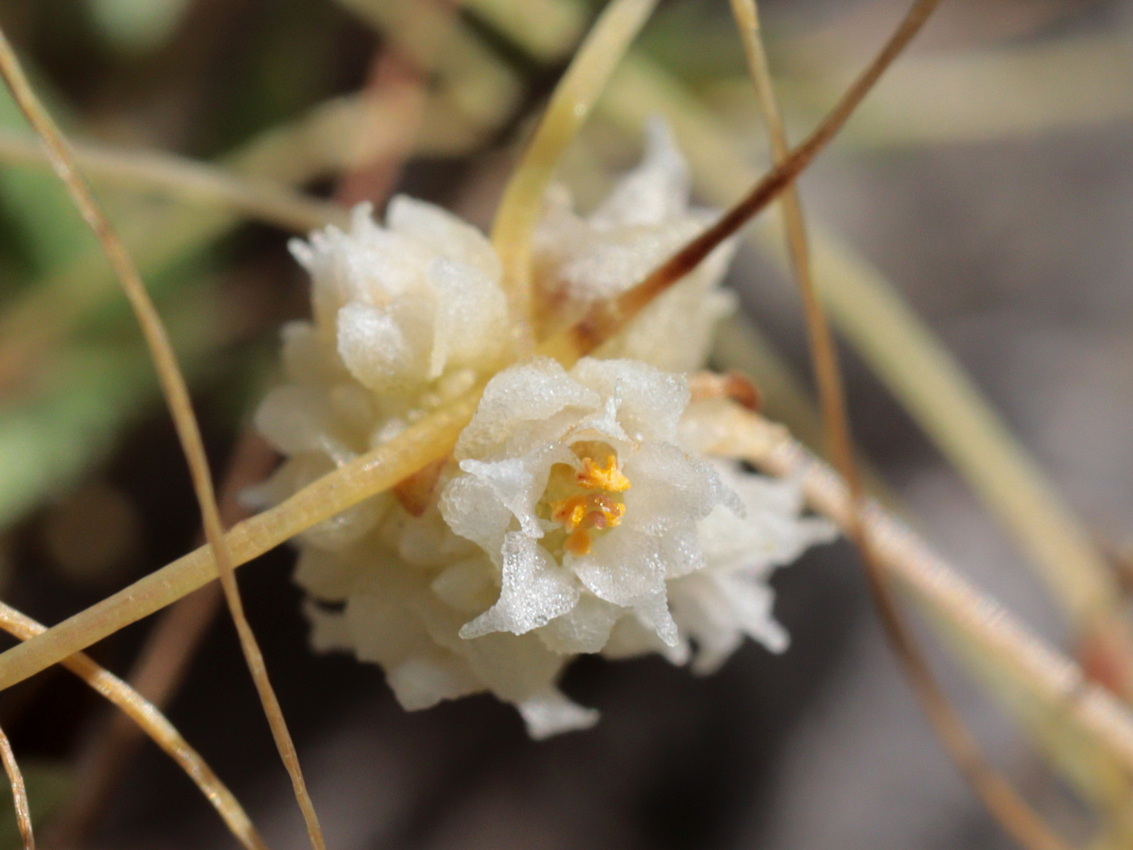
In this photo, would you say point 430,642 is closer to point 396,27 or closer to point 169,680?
point 169,680

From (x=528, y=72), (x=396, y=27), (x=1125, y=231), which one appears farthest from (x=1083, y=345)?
(x=396, y=27)

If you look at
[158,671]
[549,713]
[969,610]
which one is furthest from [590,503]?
[158,671]

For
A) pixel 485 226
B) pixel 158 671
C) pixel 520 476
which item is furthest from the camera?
pixel 485 226

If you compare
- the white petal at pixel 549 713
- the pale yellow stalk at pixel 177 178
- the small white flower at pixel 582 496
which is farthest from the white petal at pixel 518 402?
the pale yellow stalk at pixel 177 178

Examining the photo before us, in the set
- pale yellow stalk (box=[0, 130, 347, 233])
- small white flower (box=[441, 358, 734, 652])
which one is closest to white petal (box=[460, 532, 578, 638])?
small white flower (box=[441, 358, 734, 652])

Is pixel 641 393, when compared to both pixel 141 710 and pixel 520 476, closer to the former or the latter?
pixel 520 476

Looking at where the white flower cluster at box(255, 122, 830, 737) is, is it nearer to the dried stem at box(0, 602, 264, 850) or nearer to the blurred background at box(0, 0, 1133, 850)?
the dried stem at box(0, 602, 264, 850)

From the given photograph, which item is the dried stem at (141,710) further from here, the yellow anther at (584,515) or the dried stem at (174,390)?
the yellow anther at (584,515)
